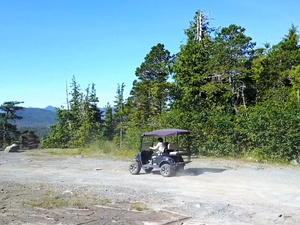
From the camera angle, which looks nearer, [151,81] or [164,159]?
[164,159]

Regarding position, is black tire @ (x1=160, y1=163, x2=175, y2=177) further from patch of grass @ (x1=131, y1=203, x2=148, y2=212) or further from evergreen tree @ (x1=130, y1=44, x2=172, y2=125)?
evergreen tree @ (x1=130, y1=44, x2=172, y2=125)

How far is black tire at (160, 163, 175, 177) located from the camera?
1347cm

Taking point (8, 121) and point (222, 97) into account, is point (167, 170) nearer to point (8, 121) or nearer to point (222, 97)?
point (222, 97)

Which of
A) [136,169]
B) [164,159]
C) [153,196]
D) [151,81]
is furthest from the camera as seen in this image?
[151,81]

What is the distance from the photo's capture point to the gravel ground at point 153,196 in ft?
24.7

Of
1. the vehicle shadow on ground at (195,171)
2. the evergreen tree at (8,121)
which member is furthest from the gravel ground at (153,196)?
the evergreen tree at (8,121)

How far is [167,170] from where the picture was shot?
13523mm

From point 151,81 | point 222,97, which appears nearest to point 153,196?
point 222,97

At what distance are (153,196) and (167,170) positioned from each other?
12.1ft

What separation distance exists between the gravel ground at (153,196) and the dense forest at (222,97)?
2342 millimetres

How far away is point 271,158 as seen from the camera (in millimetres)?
17109

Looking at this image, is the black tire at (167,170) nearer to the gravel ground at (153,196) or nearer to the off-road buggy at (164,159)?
the off-road buggy at (164,159)

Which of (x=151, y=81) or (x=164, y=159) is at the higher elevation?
(x=151, y=81)

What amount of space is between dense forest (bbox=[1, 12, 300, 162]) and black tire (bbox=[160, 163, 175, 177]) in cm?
594
